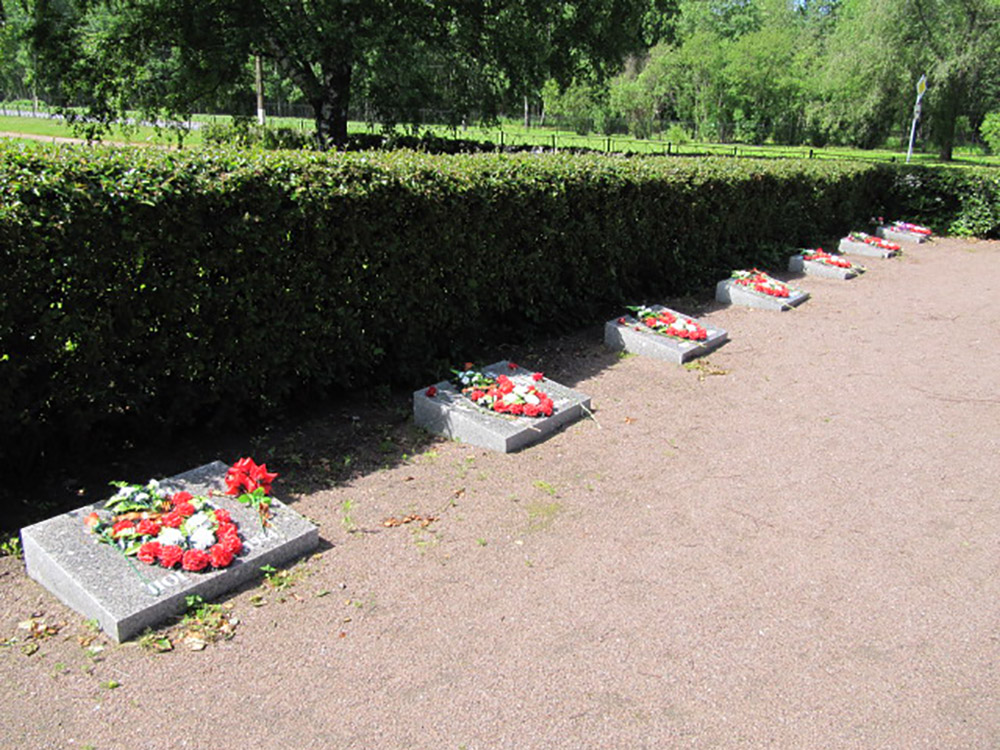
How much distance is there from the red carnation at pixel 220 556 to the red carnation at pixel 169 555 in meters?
0.12

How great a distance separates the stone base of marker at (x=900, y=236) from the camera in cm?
1534

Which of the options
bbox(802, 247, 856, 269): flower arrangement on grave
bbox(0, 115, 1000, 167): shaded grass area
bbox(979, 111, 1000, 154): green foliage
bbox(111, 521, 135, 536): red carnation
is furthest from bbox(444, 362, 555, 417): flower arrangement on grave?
bbox(979, 111, 1000, 154): green foliage

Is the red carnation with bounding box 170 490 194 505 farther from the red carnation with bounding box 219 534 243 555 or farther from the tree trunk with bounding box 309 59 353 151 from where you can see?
the tree trunk with bounding box 309 59 353 151

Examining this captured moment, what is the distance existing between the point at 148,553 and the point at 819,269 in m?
10.9

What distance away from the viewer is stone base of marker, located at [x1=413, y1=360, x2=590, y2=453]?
4.89 m

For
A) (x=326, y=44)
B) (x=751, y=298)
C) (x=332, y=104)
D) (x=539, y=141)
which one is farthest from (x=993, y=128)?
(x=751, y=298)

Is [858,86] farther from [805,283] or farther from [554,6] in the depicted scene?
[805,283]

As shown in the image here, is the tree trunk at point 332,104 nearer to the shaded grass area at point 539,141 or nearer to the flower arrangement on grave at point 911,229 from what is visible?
the shaded grass area at point 539,141

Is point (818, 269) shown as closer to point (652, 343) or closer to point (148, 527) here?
point (652, 343)

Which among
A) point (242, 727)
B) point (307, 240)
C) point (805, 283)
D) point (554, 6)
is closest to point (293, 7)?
point (554, 6)

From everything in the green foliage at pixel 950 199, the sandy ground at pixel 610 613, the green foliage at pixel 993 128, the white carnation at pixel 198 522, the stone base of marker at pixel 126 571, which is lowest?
the sandy ground at pixel 610 613

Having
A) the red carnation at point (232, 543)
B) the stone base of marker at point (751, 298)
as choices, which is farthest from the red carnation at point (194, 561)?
the stone base of marker at point (751, 298)

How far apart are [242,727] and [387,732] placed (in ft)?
1.64

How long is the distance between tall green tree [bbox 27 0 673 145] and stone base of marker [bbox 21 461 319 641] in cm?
1270
